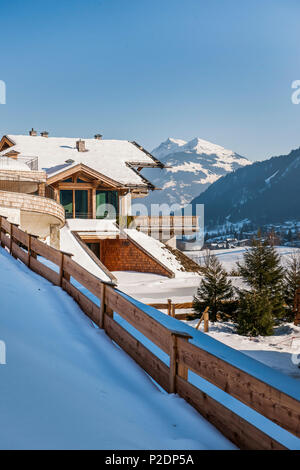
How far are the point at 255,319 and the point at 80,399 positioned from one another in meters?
17.6

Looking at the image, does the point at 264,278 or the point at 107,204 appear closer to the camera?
the point at 264,278

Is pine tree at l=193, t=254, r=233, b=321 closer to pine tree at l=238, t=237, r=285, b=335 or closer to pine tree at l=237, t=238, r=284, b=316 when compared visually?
pine tree at l=238, t=237, r=285, b=335

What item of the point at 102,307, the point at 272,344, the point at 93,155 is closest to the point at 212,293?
the point at 272,344

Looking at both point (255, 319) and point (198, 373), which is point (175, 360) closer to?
point (198, 373)

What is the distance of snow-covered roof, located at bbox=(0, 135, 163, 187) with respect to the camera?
34.7 meters

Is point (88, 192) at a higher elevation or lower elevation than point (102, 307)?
higher

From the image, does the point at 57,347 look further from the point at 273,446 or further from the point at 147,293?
the point at 147,293

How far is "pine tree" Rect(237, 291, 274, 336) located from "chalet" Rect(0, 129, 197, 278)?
311 inches

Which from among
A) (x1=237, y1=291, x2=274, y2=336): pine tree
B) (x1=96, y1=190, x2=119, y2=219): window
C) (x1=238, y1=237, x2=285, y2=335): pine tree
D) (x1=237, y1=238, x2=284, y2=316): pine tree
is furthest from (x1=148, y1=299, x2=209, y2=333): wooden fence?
(x1=96, y1=190, x2=119, y2=219): window

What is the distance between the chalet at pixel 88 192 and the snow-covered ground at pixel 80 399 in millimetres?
14521

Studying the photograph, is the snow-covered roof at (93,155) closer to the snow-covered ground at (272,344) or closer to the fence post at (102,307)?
the snow-covered ground at (272,344)

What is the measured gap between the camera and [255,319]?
20.4 meters

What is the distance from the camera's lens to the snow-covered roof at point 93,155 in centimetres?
3469

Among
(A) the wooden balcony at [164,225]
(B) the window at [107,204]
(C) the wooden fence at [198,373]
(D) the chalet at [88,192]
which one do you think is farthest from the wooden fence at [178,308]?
(B) the window at [107,204]
